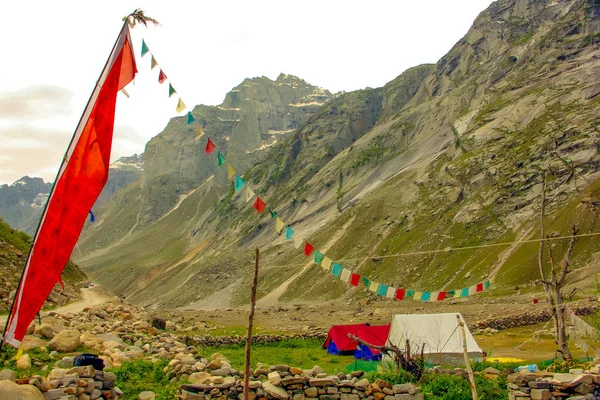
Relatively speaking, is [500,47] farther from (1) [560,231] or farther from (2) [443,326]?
(2) [443,326]

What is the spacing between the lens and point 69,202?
A: 27.3ft

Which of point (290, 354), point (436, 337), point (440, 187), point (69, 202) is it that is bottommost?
point (290, 354)

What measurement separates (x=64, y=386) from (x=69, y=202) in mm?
4264

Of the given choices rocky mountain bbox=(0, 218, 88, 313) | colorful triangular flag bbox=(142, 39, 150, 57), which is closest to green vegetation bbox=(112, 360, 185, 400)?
colorful triangular flag bbox=(142, 39, 150, 57)

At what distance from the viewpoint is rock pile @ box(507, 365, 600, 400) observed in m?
11.6

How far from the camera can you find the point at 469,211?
81438 millimetres

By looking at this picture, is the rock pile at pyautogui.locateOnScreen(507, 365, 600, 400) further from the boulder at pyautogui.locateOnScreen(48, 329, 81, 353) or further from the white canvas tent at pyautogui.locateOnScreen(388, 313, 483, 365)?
the boulder at pyautogui.locateOnScreen(48, 329, 81, 353)

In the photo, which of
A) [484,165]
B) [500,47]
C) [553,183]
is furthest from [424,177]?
[500,47]

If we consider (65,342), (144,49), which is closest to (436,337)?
(65,342)

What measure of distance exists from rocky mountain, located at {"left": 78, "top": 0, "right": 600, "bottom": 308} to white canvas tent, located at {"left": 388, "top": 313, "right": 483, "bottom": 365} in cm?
717

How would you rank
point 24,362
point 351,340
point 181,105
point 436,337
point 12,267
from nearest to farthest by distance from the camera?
point 181,105 < point 24,362 < point 436,337 < point 351,340 < point 12,267

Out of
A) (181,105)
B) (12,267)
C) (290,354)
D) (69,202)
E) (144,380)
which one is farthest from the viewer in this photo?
(12,267)

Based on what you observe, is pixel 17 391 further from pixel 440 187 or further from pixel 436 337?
pixel 440 187

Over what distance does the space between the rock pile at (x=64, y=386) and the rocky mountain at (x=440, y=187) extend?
72.1 feet
